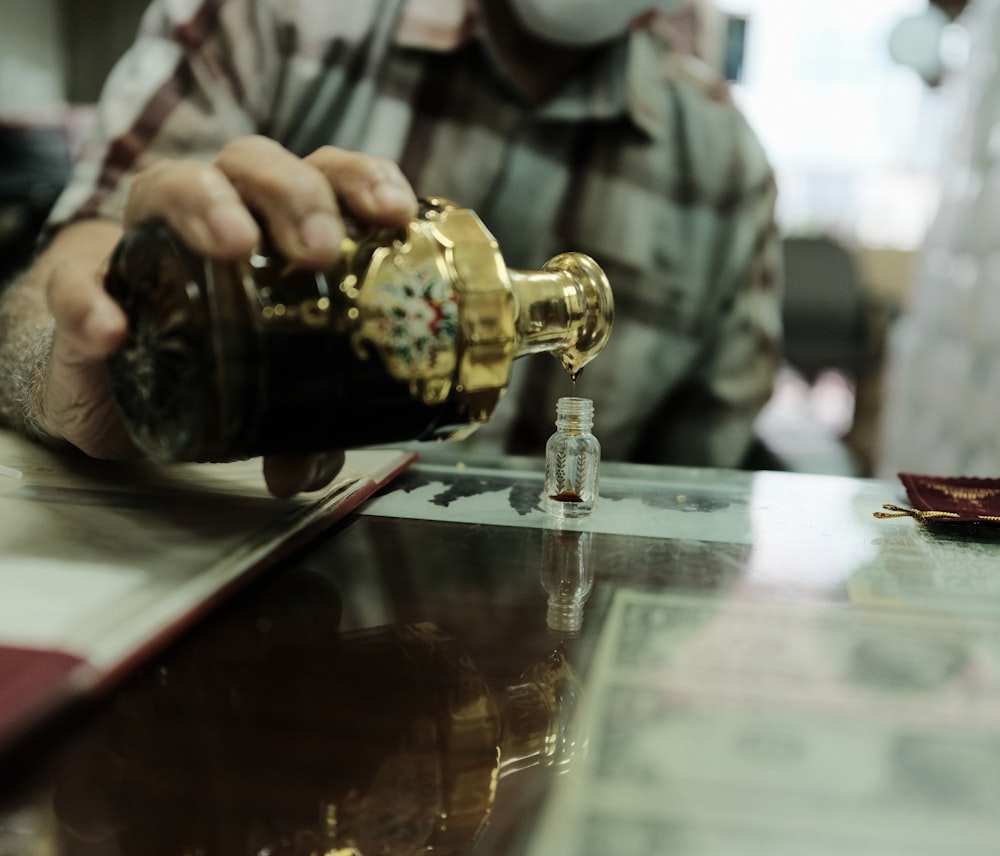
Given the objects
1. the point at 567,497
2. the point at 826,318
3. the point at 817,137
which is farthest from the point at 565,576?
the point at 817,137

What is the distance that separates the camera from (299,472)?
46 cm

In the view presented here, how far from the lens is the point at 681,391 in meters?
1.19

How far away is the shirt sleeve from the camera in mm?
918

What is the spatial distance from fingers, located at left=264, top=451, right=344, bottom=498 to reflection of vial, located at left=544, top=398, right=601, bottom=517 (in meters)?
0.14

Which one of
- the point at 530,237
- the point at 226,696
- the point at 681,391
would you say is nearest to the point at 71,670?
the point at 226,696

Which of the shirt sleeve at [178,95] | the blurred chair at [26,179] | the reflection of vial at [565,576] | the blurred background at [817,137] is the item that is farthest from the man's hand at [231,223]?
the blurred chair at [26,179]

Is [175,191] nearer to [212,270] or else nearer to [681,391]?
[212,270]

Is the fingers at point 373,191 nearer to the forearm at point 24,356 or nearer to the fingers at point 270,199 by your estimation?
the fingers at point 270,199

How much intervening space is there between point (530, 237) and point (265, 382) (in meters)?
0.77

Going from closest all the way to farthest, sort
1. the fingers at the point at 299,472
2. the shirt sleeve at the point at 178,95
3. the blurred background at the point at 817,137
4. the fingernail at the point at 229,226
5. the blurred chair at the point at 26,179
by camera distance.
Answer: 1. the fingernail at the point at 229,226
2. the fingers at the point at 299,472
3. the shirt sleeve at the point at 178,95
4. the blurred chair at the point at 26,179
5. the blurred background at the point at 817,137

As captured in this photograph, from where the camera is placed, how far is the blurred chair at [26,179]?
1637 millimetres

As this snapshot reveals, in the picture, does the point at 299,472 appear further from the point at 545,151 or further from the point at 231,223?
the point at 545,151

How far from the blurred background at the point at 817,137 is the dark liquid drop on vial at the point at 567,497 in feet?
1.62

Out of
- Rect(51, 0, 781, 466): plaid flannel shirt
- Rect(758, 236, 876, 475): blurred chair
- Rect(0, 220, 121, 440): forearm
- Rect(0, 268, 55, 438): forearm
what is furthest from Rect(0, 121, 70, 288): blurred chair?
Rect(758, 236, 876, 475): blurred chair
